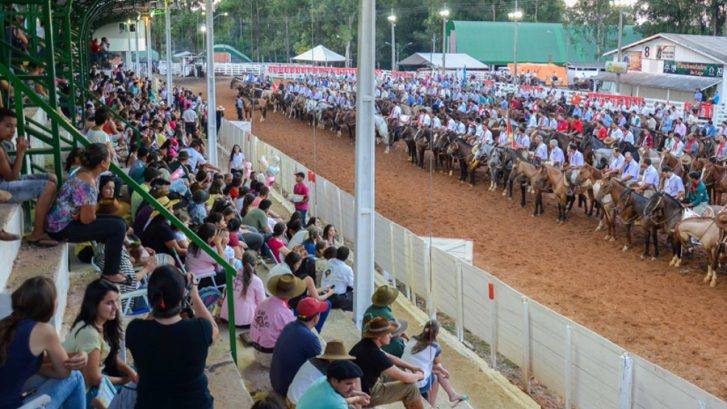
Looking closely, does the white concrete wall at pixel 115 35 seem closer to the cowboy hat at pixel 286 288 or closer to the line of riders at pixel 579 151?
the line of riders at pixel 579 151

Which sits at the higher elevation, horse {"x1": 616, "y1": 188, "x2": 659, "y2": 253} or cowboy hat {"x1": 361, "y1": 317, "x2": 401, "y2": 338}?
cowboy hat {"x1": 361, "y1": 317, "x2": 401, "y2": 338}

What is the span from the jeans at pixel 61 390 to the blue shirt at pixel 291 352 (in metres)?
2.02

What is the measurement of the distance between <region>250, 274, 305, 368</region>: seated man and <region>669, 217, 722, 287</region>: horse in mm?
10596

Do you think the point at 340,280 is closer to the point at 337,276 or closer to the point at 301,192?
the point at 337,276

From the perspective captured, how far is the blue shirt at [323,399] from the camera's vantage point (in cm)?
526

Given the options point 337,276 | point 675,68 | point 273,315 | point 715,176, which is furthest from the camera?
point 675,68

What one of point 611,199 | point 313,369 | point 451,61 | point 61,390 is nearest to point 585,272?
point 611,199

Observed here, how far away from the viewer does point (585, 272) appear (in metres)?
16.5

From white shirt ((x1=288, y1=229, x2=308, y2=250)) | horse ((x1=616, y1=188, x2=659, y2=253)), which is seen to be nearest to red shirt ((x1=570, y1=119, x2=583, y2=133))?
horse ((x1=616, y1=188, x2=659, y2=253))

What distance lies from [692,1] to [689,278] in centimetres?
5122

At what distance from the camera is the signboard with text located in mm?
45556

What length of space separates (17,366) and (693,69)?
4824 centimetres

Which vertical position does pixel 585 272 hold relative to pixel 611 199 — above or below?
below

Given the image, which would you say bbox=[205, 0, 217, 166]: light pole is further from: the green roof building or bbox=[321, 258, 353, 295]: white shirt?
the green roof building
